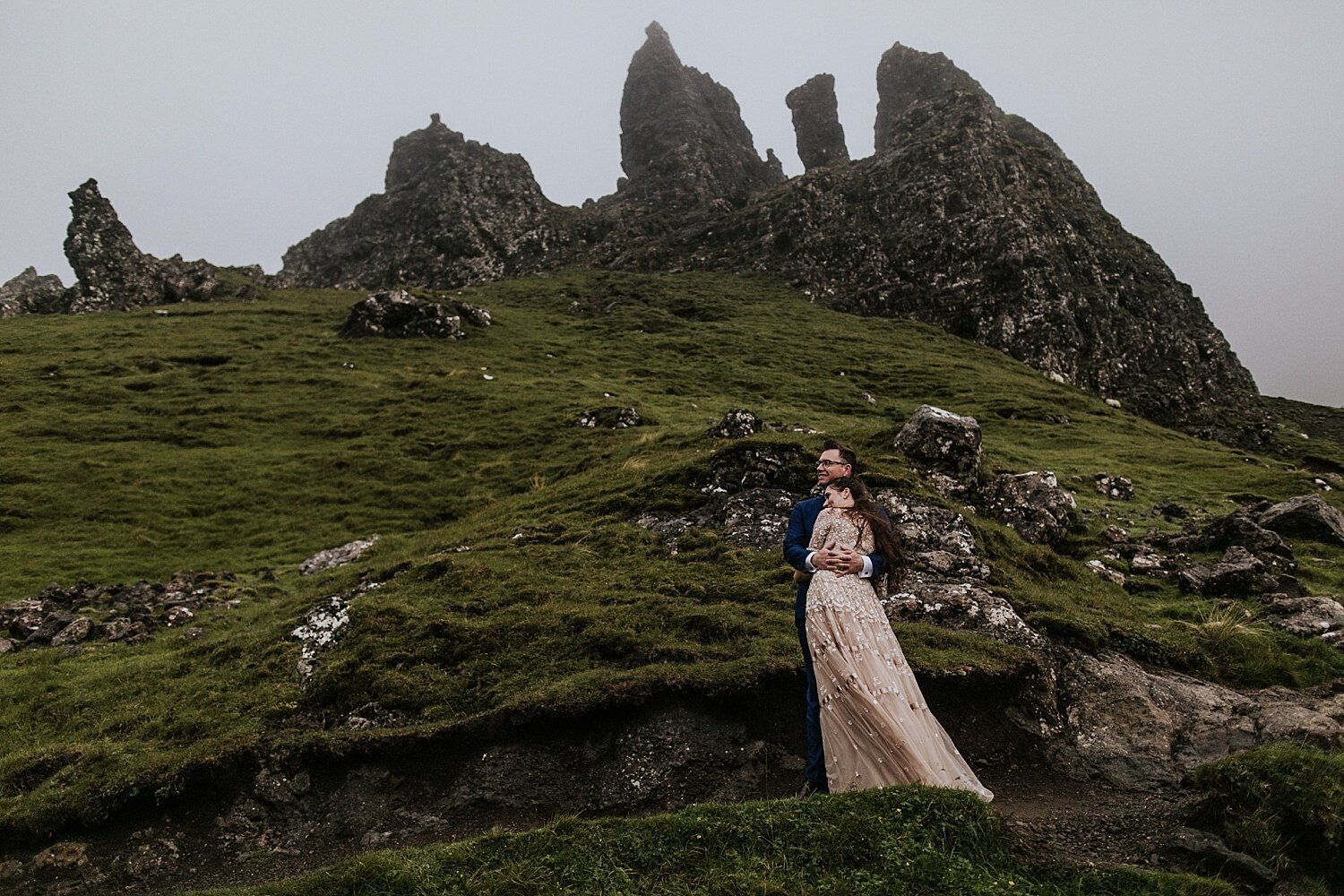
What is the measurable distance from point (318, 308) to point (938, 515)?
251 ft

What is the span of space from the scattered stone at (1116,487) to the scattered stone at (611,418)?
21.5m

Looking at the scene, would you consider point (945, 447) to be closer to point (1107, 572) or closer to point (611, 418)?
point (1107, 572)

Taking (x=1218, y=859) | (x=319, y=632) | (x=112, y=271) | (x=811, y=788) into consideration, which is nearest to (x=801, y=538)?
(x=811, y=788)

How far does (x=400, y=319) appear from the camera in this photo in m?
63.2

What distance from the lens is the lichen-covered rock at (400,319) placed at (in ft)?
205

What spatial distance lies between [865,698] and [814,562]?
1.67 m

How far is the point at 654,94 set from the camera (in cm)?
15375

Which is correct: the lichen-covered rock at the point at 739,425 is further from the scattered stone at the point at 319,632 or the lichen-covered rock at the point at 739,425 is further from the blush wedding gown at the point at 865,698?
the blush wedding gown at the point at 865,698

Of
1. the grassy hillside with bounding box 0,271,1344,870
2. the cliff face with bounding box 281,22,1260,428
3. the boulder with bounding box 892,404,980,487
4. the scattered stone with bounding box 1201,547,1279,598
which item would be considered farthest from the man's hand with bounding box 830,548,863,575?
the cliff face with bounding box 281,22,1260,428

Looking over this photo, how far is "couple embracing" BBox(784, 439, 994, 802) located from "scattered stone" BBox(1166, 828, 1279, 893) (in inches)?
77.4

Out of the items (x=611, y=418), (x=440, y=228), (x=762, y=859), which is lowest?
(x=762, y=859)

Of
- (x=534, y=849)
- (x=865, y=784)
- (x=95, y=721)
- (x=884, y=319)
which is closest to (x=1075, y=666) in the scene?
(x=865, y=784)

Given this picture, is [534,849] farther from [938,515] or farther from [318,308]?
[318,308]

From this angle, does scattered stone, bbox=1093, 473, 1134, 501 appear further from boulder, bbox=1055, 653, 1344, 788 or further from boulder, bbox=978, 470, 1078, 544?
boulder, bbox=1055, 653, 1344, 788
